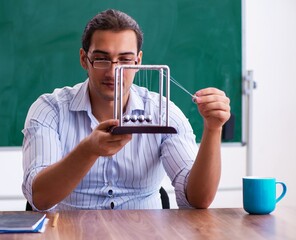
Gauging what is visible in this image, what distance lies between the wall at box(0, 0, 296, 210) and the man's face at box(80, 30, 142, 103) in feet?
5.15

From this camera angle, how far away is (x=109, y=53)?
207 cm

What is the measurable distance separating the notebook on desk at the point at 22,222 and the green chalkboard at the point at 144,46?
5.29 ft

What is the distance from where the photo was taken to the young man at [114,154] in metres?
1.93

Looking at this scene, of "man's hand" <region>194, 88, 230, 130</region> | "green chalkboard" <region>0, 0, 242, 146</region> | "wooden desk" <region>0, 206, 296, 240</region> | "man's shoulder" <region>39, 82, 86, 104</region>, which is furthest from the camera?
"green chalkboard" <region>0, 0, 242, 146</region>

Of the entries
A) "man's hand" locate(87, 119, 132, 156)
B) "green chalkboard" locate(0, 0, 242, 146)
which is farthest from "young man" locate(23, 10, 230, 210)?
"green chalkboard" locate(0, 0, 242, 146)

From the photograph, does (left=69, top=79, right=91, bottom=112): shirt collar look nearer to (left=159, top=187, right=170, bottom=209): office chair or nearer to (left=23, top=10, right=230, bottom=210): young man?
(left=23, top=10, right=230, bottom=210): young man

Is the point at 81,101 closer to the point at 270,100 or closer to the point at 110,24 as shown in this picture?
the point at 110,24

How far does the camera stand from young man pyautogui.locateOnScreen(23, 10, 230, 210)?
193 cm

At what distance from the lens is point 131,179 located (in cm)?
219

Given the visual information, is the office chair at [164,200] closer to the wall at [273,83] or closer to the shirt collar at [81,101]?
the shirt collar at [81,101]

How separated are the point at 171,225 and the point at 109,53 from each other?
0.72 m

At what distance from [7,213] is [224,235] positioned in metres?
0.69

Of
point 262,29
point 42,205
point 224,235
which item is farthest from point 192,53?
point 224,235

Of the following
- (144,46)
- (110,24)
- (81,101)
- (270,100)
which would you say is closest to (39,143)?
(81,101)
